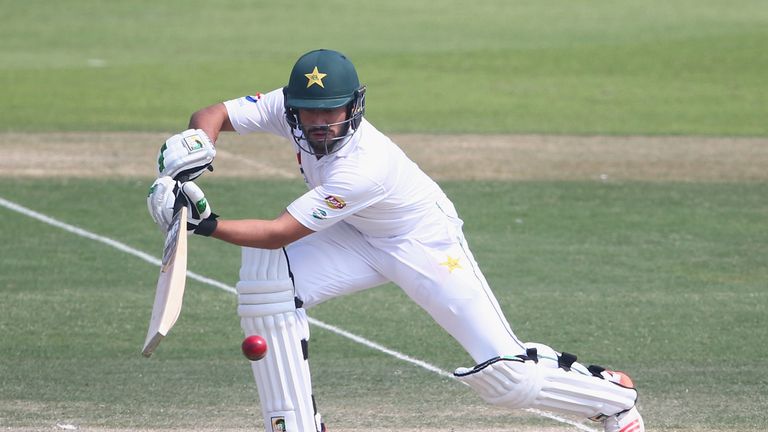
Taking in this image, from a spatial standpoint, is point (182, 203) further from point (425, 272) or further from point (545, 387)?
point (545, 387)

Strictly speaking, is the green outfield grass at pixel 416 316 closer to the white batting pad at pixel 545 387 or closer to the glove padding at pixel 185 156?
the white batting pad at pixel 545 387

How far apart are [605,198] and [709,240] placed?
196 centimetres

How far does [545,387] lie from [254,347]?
1.24m

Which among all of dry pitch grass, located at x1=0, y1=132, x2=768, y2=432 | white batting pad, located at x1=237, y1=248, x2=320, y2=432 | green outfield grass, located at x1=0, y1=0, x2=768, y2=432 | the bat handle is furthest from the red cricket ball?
dry pitch grass, located at x1=0, y1=132, x2=768, y2=432

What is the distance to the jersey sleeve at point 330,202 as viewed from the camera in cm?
535

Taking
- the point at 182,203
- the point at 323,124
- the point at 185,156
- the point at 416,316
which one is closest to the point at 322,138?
the point at 323,124

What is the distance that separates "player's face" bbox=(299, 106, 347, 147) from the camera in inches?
216

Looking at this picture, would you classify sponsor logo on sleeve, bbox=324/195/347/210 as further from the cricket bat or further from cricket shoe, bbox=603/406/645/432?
cricket shoe, bbox=603/406/645/432

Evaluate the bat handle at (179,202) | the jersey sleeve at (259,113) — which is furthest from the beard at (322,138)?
the bat handle at (179,202)

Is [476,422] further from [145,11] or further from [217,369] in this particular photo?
[145,11]

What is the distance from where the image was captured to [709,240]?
11094 millimetres

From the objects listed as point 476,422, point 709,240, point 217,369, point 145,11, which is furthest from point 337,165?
point 145,11

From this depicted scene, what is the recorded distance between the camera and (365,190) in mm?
5438

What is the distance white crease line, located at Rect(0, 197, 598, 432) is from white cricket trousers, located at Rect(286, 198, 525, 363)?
0.79m
